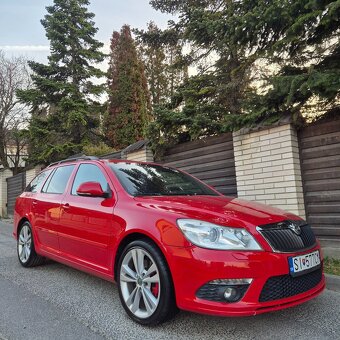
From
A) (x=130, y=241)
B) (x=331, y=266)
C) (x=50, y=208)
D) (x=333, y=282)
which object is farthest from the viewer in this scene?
(x=50, y=208)

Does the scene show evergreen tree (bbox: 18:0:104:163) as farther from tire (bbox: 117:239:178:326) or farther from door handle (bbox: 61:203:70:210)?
tire (bbox: 117:239:178:326)

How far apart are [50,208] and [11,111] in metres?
21.9

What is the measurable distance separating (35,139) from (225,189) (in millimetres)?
12077

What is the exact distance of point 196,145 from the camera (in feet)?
27.0

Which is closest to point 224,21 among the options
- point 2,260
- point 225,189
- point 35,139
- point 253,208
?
point 225,189

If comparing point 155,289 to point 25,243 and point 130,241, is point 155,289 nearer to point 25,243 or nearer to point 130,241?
point 130,241

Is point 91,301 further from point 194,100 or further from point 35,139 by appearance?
point 35,139

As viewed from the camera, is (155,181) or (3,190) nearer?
(155,181)

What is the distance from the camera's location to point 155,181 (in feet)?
14.5

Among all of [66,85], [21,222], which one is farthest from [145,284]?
[66,85]

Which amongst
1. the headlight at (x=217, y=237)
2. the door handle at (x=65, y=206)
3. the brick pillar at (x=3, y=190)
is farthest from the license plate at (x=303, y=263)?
the brick pillar at (x=3, y=190)

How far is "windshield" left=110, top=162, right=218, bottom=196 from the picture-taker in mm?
4109


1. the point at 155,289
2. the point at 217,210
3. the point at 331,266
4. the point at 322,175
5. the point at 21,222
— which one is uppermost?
the point at 322,175

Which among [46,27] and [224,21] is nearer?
[224,21]
